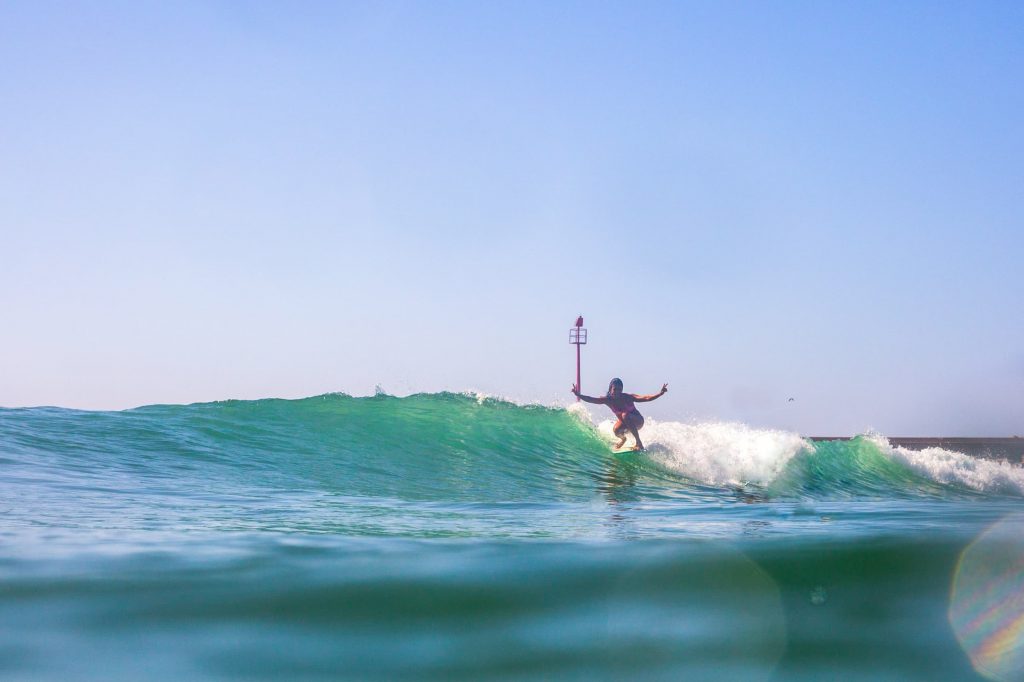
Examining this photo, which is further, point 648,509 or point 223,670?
point 648,509

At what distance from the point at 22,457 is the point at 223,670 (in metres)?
8.50

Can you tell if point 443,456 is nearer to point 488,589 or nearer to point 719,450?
point 719,450

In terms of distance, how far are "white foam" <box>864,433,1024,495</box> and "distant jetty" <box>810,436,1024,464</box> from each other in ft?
43.8

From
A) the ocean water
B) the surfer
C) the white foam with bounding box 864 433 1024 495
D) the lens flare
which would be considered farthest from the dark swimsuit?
the lens flare

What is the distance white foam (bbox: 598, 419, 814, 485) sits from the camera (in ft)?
46.3

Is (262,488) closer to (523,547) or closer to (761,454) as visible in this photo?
(523,547)

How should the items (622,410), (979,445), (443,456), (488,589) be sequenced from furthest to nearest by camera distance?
(979,445) < (622,410) < (443,456) < (488,589)

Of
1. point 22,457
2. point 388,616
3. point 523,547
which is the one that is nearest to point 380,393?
point 22,457

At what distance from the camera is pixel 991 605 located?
3.36 meters

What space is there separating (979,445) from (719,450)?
20.6 metres

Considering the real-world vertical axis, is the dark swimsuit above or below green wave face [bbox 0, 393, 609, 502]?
above

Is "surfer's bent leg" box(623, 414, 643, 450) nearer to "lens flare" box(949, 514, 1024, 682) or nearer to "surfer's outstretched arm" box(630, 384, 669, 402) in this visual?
"surfer's outstretched arm" box(630, 384, 669, 402)

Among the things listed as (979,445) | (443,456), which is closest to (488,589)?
(443,456)

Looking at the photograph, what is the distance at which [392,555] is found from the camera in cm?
398
